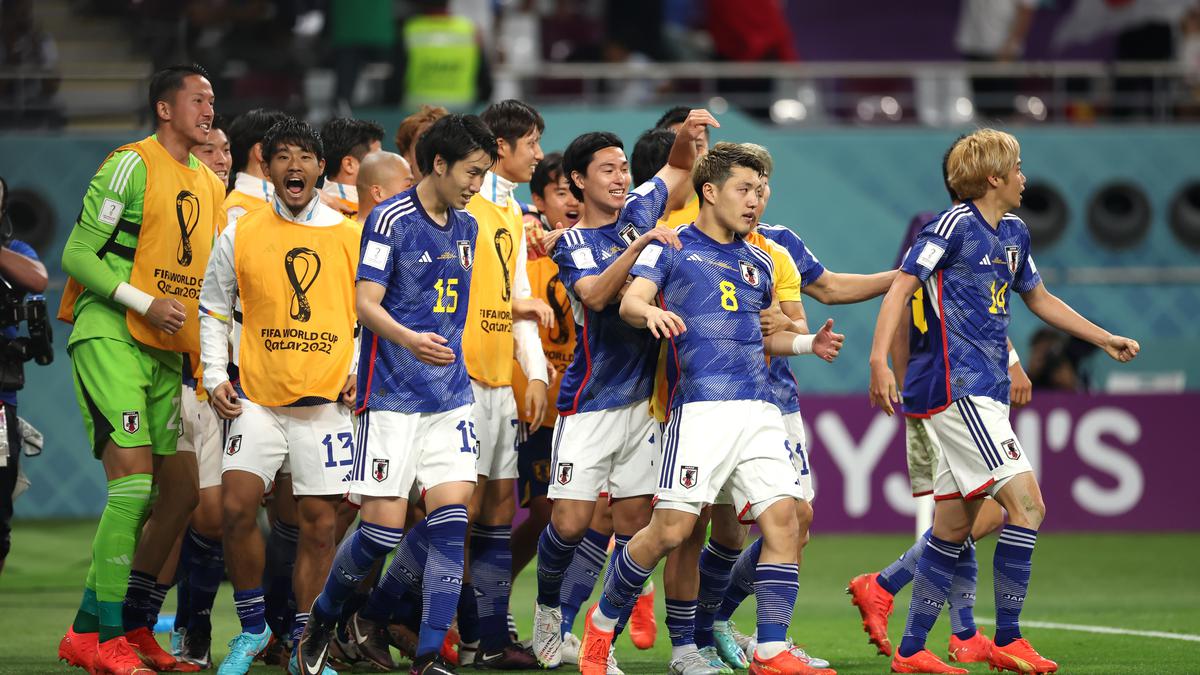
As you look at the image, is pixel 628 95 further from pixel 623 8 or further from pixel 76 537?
pixel 76 537

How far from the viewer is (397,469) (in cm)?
668

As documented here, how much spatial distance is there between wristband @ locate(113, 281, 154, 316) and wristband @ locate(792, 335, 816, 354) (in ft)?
9.04

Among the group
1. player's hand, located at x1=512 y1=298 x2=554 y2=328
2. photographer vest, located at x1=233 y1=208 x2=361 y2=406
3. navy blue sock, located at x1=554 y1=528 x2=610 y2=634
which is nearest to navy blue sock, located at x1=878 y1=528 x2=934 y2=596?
navy blue sock, located at x1=554 y1=528 x2=610 y2=634

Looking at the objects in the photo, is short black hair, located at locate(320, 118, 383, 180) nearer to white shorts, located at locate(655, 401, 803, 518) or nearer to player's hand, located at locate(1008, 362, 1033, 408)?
white shorts, located at locate(655, 401, 803, 518)

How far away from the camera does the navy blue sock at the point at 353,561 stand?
6641mm

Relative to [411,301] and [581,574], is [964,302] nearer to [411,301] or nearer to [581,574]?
[581,574]

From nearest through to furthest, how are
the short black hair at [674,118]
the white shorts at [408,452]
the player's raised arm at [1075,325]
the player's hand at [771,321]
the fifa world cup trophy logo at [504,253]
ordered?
1. the white shorts at [408,452]
2. the player's hand at [771,321]
3. the player's raised arm at [1075,325]
4. the fifa world cup trophy logo at [504,253]
5. the short black hair at [674,118]

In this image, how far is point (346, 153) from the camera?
27.8ft

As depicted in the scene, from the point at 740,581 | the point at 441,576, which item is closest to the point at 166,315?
the point at 441,576

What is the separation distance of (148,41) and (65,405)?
3574 mm

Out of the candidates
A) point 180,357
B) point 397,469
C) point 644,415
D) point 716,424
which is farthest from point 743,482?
point 180,357

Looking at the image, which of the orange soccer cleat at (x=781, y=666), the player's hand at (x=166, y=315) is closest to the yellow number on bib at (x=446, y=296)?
the player's hand at (x=166, y=315)

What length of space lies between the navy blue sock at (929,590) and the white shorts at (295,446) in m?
2.57

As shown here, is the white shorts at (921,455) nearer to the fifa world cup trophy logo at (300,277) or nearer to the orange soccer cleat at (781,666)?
the orange soccer cleat at (781,666)
